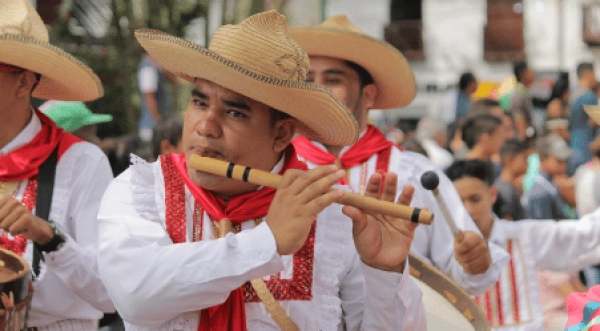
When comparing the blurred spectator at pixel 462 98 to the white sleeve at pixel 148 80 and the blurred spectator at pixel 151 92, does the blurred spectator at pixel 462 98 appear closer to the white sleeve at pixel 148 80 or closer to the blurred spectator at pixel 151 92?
the blurred spectator at pixel 151 92

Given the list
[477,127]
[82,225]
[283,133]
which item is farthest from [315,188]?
[477,127]

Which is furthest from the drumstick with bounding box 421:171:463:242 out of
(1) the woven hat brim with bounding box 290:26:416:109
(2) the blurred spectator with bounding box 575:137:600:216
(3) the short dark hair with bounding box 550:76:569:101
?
(3) the short dark hair with bounding box 550:76:569:101

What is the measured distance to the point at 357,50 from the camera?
4742mm

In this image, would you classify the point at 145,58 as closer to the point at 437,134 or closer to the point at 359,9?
the point at 437,134

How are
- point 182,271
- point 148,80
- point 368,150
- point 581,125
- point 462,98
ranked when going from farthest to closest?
1. point 462,98
2. point 581,125
3. point 148,80
4. point 368,150
5. point 182,271

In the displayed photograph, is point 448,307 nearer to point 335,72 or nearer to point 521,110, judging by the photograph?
point 335,72

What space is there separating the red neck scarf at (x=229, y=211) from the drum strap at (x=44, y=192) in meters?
1.02

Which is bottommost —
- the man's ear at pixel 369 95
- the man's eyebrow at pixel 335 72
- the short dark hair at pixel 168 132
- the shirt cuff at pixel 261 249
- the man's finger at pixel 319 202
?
the short dark hair at pixel 168 132

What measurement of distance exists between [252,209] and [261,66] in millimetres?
439

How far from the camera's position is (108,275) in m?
2.82

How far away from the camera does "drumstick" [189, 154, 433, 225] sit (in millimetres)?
2732

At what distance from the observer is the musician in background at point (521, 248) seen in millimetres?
5457

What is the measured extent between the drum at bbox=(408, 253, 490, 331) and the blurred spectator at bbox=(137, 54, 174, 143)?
7.74 meters

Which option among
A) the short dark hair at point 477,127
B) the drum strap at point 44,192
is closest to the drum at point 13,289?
the drum strap at point 44,192
